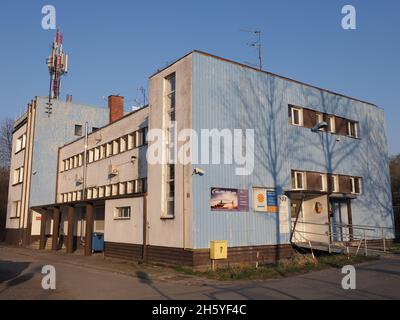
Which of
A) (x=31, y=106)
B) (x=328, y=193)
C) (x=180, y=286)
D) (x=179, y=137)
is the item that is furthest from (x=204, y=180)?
(x=31, y=106)

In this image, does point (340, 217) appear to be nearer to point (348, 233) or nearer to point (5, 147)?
point (348, 233)

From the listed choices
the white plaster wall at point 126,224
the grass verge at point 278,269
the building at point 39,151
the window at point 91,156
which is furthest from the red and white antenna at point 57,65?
the grass verge at point 278,269

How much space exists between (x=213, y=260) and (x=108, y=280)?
14.4ft

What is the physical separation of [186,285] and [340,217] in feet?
42.4

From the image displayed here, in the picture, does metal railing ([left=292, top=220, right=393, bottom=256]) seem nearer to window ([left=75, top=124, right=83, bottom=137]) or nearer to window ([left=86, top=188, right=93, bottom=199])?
window ([left=86, top=188, right=93, bottom=199])

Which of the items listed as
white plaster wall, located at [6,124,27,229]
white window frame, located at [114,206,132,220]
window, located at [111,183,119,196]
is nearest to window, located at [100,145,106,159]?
window, located at [111,183,119,196]

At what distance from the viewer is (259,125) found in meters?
19.5

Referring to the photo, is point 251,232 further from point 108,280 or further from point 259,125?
point 108,280

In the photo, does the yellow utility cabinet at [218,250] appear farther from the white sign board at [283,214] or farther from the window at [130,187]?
the window at [130,187]

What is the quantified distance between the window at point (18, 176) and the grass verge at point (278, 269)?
25254 mm

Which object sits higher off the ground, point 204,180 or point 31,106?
point 31,106

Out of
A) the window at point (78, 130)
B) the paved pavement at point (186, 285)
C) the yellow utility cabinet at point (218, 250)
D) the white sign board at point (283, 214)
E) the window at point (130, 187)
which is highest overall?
the window at point (78, 130)

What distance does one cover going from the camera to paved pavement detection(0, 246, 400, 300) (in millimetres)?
10250

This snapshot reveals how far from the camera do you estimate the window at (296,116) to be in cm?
2116
